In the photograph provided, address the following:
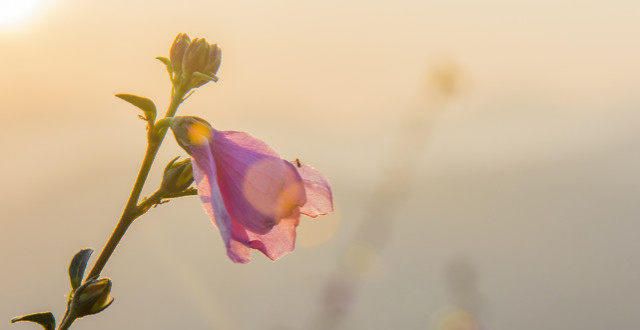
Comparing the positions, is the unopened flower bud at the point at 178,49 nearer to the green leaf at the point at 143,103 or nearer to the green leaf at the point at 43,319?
the green leaf at the point at 143,103

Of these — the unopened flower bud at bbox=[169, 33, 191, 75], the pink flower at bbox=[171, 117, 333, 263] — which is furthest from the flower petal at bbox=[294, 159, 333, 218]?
the unopened flower bud at bbox=[169, 33, 191, 75]

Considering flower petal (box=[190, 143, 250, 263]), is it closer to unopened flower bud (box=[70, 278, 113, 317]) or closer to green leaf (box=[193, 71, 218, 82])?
green leaf (box=[193, 71, 218, 82])

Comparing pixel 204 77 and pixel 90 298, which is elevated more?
pixel 204 77

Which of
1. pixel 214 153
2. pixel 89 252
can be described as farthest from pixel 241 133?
pixel 89 252

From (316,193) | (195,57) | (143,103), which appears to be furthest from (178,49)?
(316,193)

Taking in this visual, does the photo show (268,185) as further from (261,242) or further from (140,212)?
(140,212)

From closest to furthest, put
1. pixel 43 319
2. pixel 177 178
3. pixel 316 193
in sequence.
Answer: pixel 43 319, pixel 177 178, pixel 316 193

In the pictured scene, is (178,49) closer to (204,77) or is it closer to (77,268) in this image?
(204,77)
